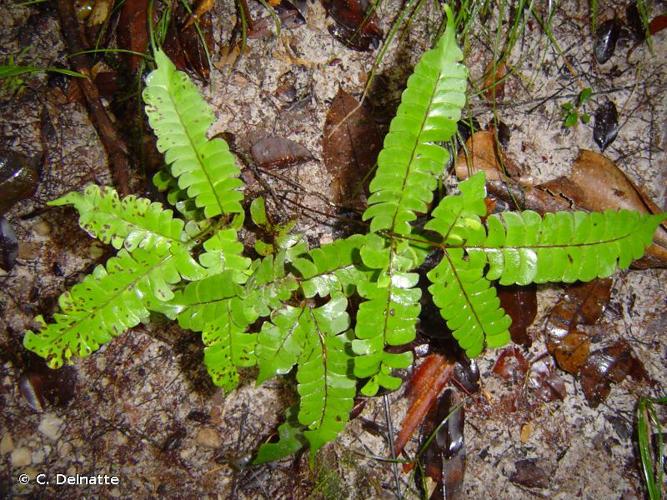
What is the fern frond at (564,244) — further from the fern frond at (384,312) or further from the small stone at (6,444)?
the small stone at (6,444)

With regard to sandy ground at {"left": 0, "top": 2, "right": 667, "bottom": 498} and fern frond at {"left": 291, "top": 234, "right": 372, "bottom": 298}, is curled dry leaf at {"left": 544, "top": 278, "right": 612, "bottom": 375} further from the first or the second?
fern frond at {"left": 291, "top": 234, "right": 372, "bottom": 298}

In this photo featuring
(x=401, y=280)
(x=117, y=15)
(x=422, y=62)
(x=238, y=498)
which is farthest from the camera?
(x=117, y=15)

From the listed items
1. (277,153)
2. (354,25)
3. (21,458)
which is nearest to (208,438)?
(21,458)

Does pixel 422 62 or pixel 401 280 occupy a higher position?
pixel 422 62

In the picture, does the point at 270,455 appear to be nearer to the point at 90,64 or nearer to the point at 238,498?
the point at 238,498

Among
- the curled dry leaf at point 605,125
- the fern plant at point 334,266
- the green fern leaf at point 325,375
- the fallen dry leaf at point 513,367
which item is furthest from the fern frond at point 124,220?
the curled dry leaf at point 605,125

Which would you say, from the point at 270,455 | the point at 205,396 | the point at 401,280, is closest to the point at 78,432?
the point at 205,396

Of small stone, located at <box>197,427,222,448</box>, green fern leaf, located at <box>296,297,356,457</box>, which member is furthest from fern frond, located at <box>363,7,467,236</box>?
small stone, located at <box>197,427,222,448</box>
